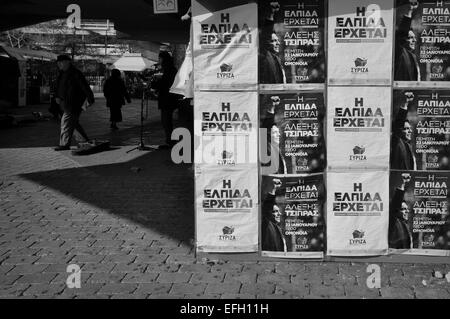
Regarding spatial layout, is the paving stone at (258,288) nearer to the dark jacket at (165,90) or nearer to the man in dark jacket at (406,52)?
the man in dark jacket at (406,52)

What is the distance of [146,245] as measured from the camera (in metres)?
5.91

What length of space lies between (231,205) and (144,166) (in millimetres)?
5332

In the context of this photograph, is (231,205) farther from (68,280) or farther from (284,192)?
(68,280)

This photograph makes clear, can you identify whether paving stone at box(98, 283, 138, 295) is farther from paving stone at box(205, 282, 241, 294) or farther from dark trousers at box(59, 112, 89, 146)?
dark trousers at box(59, 112, 89, 146)

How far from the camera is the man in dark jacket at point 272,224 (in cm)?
525

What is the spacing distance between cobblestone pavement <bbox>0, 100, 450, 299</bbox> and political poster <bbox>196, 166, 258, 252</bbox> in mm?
200

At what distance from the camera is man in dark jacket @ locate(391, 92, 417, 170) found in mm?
5023

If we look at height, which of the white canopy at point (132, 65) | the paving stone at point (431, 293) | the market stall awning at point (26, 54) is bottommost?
the paving stone at point (431, 293)

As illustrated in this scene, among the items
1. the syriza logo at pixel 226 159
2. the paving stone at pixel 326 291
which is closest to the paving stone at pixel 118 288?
the syriza logo at pixel 226 159

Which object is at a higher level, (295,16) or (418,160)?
(295,16)

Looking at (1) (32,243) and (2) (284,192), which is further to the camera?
(1) (32,243)

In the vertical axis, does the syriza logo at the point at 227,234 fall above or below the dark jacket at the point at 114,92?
below

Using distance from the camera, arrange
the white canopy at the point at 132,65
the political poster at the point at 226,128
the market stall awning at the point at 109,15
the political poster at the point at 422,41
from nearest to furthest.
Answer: the political poster at the point at 422,41
the political poster at the point at 226,128
the market stall awning at the point at 109,15
the white canopy at the point at 132,65
